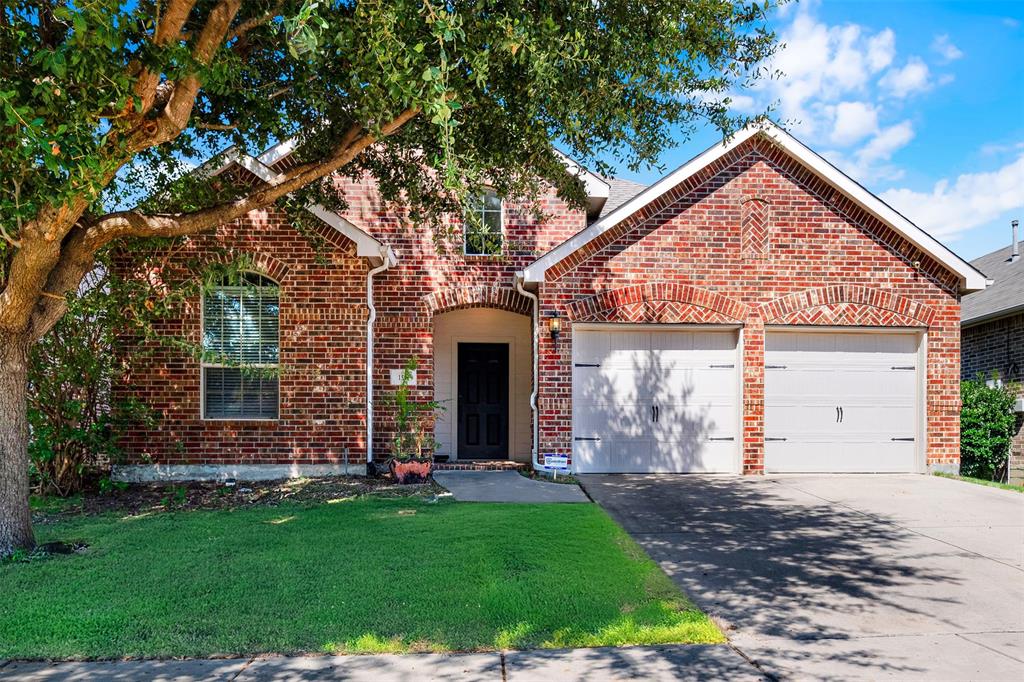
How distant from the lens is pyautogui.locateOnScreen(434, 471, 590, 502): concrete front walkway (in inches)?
330

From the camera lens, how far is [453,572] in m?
5.31

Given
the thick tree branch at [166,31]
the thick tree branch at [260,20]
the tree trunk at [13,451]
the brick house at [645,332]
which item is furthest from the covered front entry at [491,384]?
the thick tree branch at [166,31]

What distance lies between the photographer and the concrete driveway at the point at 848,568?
13.2 ft

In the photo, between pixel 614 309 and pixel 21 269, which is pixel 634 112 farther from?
pixel 21 269

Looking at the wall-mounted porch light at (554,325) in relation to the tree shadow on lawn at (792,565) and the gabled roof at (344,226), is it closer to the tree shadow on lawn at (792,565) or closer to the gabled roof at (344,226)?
the tree shadow on lawn at (792,565)

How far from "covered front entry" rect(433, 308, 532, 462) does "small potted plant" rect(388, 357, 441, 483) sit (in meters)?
1.70

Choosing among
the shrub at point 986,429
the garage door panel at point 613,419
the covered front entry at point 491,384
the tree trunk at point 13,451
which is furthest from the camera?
the covered front entry at point 491,384

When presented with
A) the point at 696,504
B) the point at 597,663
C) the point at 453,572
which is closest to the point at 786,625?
the point at 597,663

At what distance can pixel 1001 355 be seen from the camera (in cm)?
1342

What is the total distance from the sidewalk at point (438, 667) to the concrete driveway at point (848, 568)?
423 mm

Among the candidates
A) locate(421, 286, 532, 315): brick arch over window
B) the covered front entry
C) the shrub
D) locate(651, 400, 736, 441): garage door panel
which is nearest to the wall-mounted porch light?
locate(421, 286, 532, 315): brick arch over window

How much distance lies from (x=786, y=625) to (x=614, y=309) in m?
6.33

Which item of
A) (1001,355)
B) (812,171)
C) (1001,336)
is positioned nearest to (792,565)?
(812,171)

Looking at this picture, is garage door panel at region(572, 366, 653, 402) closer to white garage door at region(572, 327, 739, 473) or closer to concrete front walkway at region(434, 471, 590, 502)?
white garage door at region(572, 327, 739, 473)
